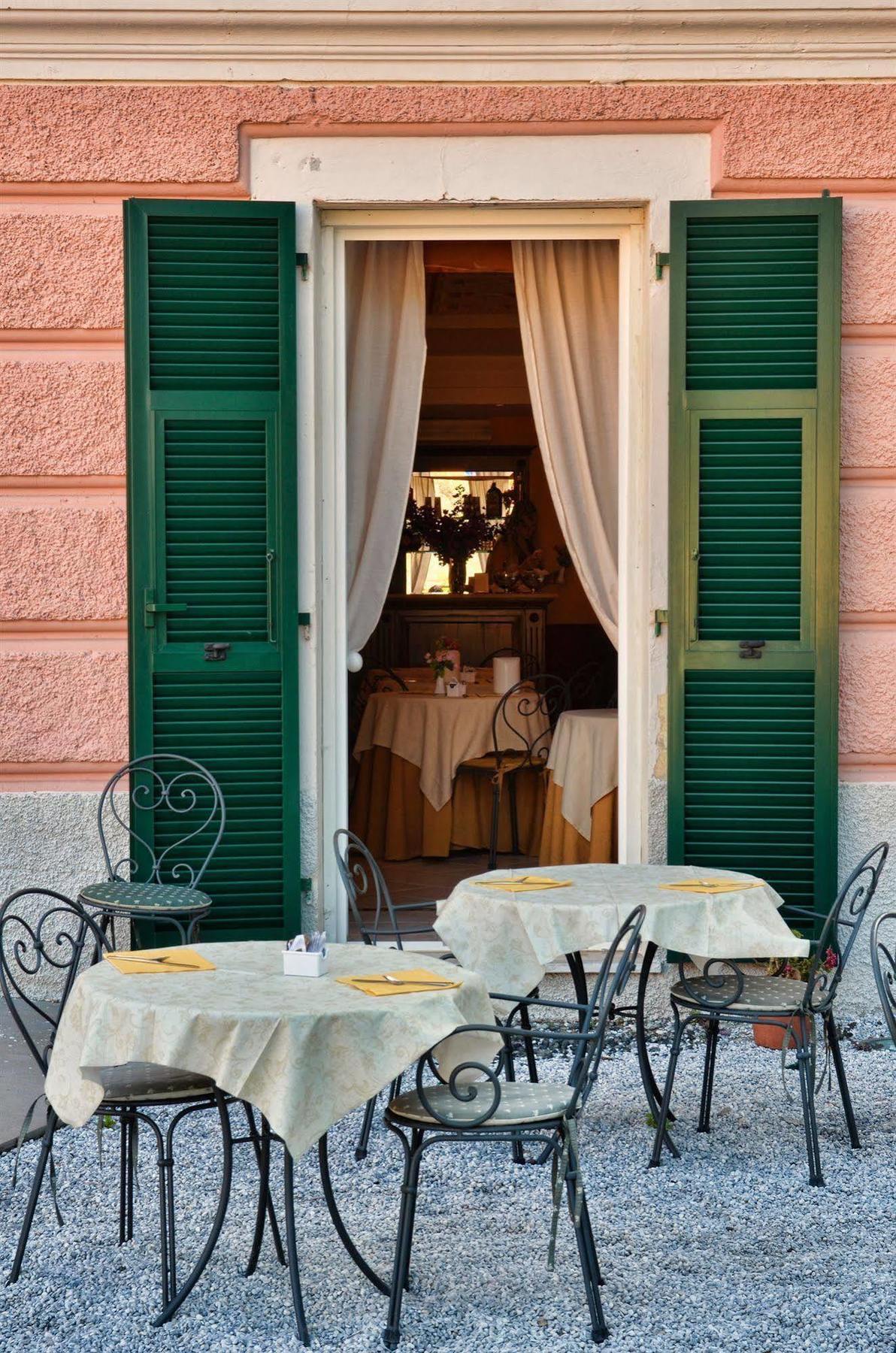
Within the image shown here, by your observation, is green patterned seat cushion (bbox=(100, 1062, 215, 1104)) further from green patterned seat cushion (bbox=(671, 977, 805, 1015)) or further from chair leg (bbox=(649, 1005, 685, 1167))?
green patterned seat cushion (bbox=(671, 977, 805, 1015))

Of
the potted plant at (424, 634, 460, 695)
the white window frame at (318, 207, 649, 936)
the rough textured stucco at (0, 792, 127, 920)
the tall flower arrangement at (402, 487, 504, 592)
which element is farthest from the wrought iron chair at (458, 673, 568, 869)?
the rough textured stucco at (0, 792, 127, 920)

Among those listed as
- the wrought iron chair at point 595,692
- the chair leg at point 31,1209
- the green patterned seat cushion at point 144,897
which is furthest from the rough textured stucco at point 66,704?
the wrought iron chair at point 595,692

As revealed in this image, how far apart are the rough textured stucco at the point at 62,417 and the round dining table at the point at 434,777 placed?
3.07 m

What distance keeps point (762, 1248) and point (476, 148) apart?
3790 mm

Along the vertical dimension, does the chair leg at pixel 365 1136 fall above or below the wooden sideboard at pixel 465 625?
below

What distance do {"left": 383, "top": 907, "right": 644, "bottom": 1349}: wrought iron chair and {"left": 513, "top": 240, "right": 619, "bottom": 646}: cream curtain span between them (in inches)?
112

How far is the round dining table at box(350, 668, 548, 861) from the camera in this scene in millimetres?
8359

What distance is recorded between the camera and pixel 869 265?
569 centimetres

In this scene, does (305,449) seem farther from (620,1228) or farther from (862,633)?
(620,1228)

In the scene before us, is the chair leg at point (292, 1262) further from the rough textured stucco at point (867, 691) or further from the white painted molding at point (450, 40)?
the white painted molding at point (450, 40)

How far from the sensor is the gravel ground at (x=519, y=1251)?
333 centimetres

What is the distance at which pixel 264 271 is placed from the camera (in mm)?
5621

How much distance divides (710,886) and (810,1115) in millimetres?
666
